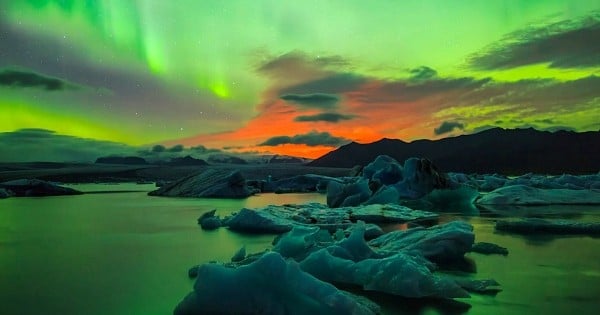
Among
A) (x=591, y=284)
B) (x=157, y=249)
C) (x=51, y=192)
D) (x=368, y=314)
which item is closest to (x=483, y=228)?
(x=591, y=284)

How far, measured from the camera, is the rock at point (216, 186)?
2702 centimetres

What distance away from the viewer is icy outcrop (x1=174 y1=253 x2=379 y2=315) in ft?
14.0

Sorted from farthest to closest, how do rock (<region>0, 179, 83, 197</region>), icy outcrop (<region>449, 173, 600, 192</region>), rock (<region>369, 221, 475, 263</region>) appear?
rock (<region>0, 179, 83, 197</region>) < icy outcrop (<region>449, 173, 600, 192</region>) < rock (<region>369, 221, 475, 263</region>)

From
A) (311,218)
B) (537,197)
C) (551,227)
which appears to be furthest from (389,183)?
(551,227)

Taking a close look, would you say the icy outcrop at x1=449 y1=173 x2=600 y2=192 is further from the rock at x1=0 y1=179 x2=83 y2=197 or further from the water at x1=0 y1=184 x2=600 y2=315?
the rock at x1=0 y1=179 x2=83 y2=197

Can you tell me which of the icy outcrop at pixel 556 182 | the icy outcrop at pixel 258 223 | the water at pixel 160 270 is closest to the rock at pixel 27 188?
the water at pixel 160 270

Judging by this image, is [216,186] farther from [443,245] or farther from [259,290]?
[259,290]

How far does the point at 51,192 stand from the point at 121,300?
27.1 m

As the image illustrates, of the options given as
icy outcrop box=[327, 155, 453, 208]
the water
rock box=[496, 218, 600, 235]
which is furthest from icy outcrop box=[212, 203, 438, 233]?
rock box=[496, 218, 600, 235]

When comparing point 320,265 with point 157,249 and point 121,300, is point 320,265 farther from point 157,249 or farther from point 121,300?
point 157,249

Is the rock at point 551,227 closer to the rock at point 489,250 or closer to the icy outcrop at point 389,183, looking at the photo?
the rock at point 489,250

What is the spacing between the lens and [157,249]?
923 centimetres

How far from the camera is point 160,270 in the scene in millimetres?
7133

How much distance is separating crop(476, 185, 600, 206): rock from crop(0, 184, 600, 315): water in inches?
301
